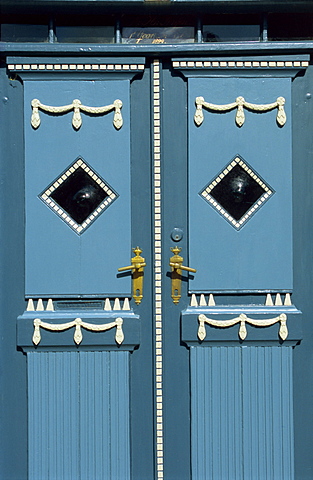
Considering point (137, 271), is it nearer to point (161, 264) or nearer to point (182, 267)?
point (161, 264)

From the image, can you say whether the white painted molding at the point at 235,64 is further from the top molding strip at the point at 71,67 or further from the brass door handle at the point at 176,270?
the brass door handle at the point at 176,270

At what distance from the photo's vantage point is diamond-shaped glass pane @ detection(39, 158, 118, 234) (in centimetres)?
334

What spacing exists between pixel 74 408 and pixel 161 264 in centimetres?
97

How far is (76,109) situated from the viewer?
10.8 feet

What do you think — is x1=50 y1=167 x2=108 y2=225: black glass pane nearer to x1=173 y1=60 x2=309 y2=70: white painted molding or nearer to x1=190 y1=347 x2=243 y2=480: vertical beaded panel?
x1=173 y1=60 x2=309 y2=70: white painted molding

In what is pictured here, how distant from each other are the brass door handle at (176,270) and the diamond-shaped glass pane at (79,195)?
19.0 inches

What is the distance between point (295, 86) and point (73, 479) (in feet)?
8.52

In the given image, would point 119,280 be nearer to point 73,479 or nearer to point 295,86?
point 73,479

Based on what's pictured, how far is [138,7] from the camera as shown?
324cm

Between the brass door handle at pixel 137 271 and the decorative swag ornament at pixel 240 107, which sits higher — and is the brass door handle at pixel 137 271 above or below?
below

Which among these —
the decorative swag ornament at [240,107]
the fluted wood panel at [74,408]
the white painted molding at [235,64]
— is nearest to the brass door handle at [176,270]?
the fluted wood panel at [74,408]

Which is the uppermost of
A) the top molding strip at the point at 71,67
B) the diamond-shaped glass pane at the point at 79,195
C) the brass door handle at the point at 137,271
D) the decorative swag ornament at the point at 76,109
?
the top molding strip at the point at 71,67

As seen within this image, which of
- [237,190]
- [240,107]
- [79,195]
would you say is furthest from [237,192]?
[79,195]

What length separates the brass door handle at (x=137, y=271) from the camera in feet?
10.9
